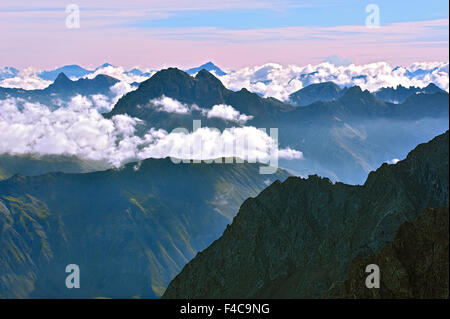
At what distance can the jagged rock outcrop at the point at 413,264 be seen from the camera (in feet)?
412

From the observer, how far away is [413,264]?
130250mm

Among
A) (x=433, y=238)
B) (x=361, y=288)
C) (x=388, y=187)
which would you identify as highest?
(x=388, y=187)

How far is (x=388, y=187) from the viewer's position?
19450 centimetres

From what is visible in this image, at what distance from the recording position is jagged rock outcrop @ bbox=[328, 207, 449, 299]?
412ft
